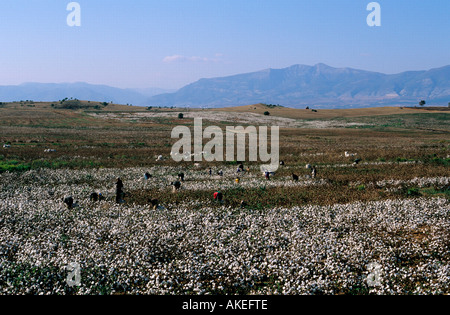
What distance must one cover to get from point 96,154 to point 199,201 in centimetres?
2384

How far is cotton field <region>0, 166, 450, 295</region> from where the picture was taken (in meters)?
12.6

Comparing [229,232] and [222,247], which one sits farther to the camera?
[229,232]

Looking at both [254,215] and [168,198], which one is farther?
[168,198]

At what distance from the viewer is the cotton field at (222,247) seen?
12562 mm

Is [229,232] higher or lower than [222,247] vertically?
higher

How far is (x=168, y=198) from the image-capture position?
23141 millimetres

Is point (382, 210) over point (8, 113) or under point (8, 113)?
under

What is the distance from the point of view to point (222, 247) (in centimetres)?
1528

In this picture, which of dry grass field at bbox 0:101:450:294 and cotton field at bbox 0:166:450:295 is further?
dry grass field at bbox 0:101:450:294

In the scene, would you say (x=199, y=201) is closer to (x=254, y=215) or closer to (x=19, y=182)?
(x=254, y=215)

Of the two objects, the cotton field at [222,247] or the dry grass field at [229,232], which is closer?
the cotton field at [222,247]
